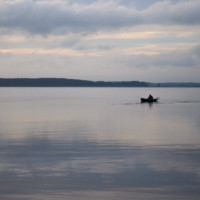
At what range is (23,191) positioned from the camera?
10.2m

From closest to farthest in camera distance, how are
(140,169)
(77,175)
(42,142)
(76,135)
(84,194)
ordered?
(84,194) < (77,175) < (140,169) < (42,142) < (76,135)

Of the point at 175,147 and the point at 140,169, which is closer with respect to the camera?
the point at 140,169

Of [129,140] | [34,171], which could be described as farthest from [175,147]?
[34,171]

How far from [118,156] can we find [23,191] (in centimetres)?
599

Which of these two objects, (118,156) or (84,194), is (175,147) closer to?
(118,156)

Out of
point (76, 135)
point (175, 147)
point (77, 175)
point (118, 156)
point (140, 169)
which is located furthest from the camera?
point (76, 135)

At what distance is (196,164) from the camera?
13.7m

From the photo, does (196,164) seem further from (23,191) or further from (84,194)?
(23,191)

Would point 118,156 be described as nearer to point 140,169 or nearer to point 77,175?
point 140,169

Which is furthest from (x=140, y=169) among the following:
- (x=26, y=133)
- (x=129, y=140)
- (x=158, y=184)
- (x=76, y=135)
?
(x=26, y=133)

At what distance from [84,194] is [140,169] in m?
3.59

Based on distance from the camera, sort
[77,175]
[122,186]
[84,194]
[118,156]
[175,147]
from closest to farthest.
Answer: [84,194], [122,186], [77,175], [118,156], [175,147]

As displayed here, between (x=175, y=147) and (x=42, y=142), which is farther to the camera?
(x=42, y=142)

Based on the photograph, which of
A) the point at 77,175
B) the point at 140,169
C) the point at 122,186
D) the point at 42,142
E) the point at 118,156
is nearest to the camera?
the point at 122,186
